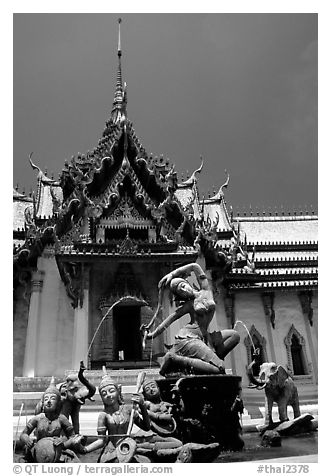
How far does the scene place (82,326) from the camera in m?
11.1

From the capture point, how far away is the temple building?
11305 mm

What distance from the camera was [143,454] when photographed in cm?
394

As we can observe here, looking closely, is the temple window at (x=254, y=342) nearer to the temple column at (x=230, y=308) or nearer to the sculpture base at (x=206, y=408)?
the temple column at (x=230, y=308)

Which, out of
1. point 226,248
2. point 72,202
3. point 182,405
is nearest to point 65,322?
point 72,202

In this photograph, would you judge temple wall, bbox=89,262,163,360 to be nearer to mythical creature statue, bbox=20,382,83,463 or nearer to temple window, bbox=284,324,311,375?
temple window, bbox=284,324,311,375

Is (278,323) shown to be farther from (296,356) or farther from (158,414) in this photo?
(158,414)

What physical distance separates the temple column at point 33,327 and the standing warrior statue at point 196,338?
6.52m

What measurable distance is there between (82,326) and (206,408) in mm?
7014

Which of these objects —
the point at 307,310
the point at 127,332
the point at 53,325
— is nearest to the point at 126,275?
the point at 127,332

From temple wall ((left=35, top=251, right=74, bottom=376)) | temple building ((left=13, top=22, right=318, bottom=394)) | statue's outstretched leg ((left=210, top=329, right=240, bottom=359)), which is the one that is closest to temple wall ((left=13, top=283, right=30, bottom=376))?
temple building ((left=13, top=22, right=318, bottom=394))

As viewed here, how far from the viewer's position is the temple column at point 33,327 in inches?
430

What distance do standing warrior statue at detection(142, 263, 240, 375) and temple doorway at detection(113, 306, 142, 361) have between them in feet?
21.7
